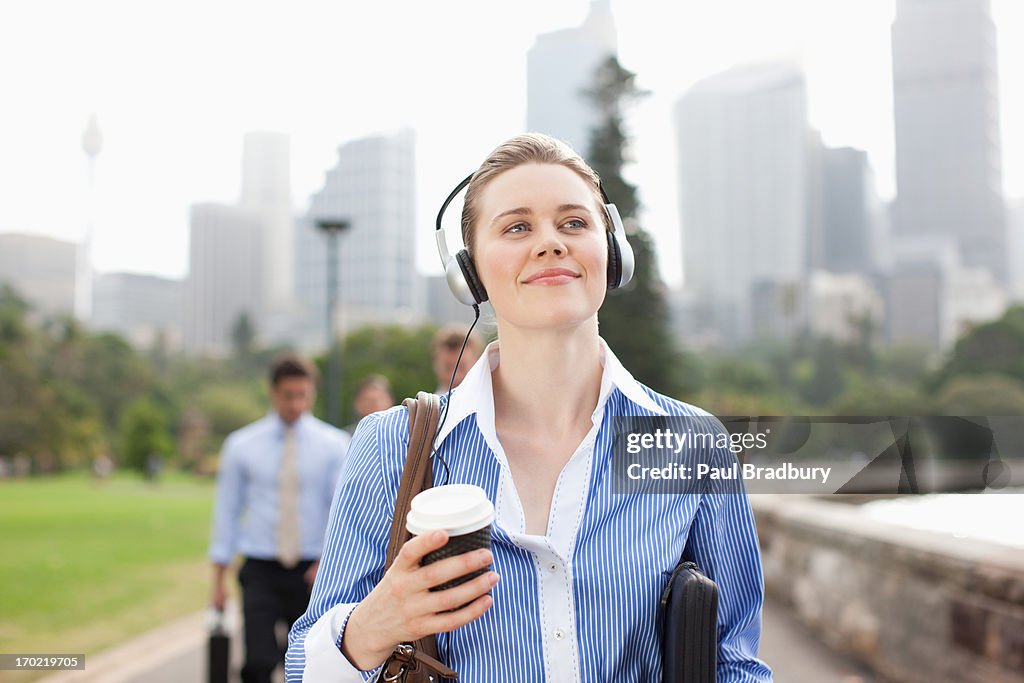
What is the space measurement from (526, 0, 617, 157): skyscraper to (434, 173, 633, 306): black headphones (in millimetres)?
169

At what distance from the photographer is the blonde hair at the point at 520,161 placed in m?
1.55

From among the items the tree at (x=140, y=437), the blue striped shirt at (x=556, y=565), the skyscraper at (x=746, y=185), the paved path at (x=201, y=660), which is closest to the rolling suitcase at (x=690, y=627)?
the blue striped shirt at (x=556, y=565)

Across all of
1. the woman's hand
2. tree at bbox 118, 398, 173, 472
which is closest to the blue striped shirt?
the woman's hand

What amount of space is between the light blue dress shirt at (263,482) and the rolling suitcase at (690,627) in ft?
11.4

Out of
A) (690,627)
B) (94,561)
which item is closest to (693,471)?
(690,627)

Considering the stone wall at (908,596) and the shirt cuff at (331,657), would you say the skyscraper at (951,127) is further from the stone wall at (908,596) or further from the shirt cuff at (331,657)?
the shirt cuff at (331,657)

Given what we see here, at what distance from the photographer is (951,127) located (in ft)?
263

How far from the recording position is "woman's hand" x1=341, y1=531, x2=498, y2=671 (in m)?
1.15

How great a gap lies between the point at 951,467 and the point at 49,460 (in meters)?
52.7

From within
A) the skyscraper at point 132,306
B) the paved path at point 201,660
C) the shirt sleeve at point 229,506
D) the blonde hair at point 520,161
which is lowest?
the paved path at point 201,660

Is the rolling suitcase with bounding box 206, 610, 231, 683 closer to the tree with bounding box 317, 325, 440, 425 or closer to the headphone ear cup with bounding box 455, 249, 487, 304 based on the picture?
the headphone ear cup with bounding box 455, 249, 487, 304

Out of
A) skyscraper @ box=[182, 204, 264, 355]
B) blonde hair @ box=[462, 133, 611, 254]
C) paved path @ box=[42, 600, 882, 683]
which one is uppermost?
skyscraper @ box=[182, 204, 264, 355]

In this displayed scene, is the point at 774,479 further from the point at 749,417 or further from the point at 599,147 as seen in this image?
the point at 599,147

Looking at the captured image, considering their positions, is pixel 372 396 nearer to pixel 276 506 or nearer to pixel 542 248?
pixel 276 506
